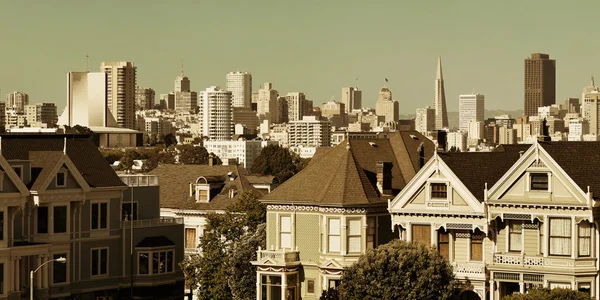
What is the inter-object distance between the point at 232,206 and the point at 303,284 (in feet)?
45.8

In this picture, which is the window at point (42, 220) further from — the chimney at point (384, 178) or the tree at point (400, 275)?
the tree at point (400, 275)

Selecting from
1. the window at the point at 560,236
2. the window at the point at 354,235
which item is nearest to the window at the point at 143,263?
the window at the point at 354,235

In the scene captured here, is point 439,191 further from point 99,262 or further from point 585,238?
point 99,262

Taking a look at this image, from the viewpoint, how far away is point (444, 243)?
6031 centimetres

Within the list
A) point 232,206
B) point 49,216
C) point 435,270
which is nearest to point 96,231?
point 49,216

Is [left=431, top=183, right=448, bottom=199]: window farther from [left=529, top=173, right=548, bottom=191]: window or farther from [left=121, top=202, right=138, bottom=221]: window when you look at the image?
[left=121, top=202, right=138, bottom=221]: window

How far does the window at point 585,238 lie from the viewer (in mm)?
56531

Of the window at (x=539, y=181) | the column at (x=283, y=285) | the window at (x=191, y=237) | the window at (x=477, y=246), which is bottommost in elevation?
the column at (x=283, y=285)

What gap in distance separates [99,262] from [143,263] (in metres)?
3.25

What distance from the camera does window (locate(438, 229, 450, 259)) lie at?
60156mm

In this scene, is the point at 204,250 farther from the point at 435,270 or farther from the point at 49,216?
the point at 435,270

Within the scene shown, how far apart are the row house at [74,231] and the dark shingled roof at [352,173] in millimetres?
9911

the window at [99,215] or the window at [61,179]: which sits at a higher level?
the window at [61,179]

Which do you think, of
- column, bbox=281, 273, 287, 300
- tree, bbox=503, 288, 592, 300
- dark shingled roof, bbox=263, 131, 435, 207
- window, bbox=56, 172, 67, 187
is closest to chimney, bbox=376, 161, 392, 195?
dark shingled roof, bbox=263, 131, 435, 207
